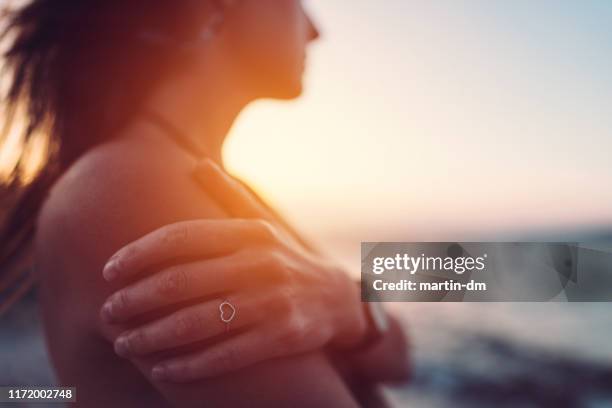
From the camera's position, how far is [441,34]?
99 centimetres

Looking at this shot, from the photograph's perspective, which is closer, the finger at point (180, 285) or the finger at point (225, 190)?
the finger at point (180, 285)

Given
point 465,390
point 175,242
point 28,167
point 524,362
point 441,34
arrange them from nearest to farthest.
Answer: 1. point 175,242
2. point 28,167
3. point 441,34
4. point 465,390
5. point 524,362

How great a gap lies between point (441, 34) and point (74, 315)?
0.90 meters

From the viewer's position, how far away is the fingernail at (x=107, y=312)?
47 centimetres

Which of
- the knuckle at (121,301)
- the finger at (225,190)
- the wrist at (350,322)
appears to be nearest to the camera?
the knuckle at (121,301)

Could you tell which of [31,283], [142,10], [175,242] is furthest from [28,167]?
[175,242]

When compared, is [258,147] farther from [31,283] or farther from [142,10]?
[31,283]

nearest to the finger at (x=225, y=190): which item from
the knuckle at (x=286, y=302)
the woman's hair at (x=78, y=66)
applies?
the knuckle at (x=286, y=302)

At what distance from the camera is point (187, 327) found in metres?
0.47

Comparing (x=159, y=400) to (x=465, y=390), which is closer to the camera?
(x=159, y=400)

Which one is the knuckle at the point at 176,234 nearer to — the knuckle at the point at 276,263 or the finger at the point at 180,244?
the finger at the point at 180,244

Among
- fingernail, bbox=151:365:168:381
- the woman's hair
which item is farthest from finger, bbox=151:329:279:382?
the woman's hair

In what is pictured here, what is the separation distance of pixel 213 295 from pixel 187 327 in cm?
5

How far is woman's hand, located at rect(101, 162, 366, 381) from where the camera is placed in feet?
1.54
